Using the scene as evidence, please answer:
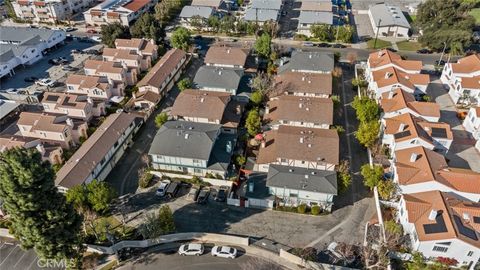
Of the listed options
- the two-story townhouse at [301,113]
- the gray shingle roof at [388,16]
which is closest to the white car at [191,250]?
the two-story townhouse at [301,113]

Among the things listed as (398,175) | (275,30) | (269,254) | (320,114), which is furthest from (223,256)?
(275,30)

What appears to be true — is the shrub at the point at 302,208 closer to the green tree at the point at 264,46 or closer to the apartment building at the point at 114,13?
the green tree at the point at 264,46

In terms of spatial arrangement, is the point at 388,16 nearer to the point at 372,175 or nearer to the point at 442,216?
the point at 372,175

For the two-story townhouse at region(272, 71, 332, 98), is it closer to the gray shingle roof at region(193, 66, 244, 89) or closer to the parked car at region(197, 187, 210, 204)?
the gray shingle roof at region(193, 66, 244, 89)

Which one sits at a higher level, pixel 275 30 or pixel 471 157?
pixel 275 30

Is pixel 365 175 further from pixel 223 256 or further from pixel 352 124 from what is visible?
pixel 223 256
